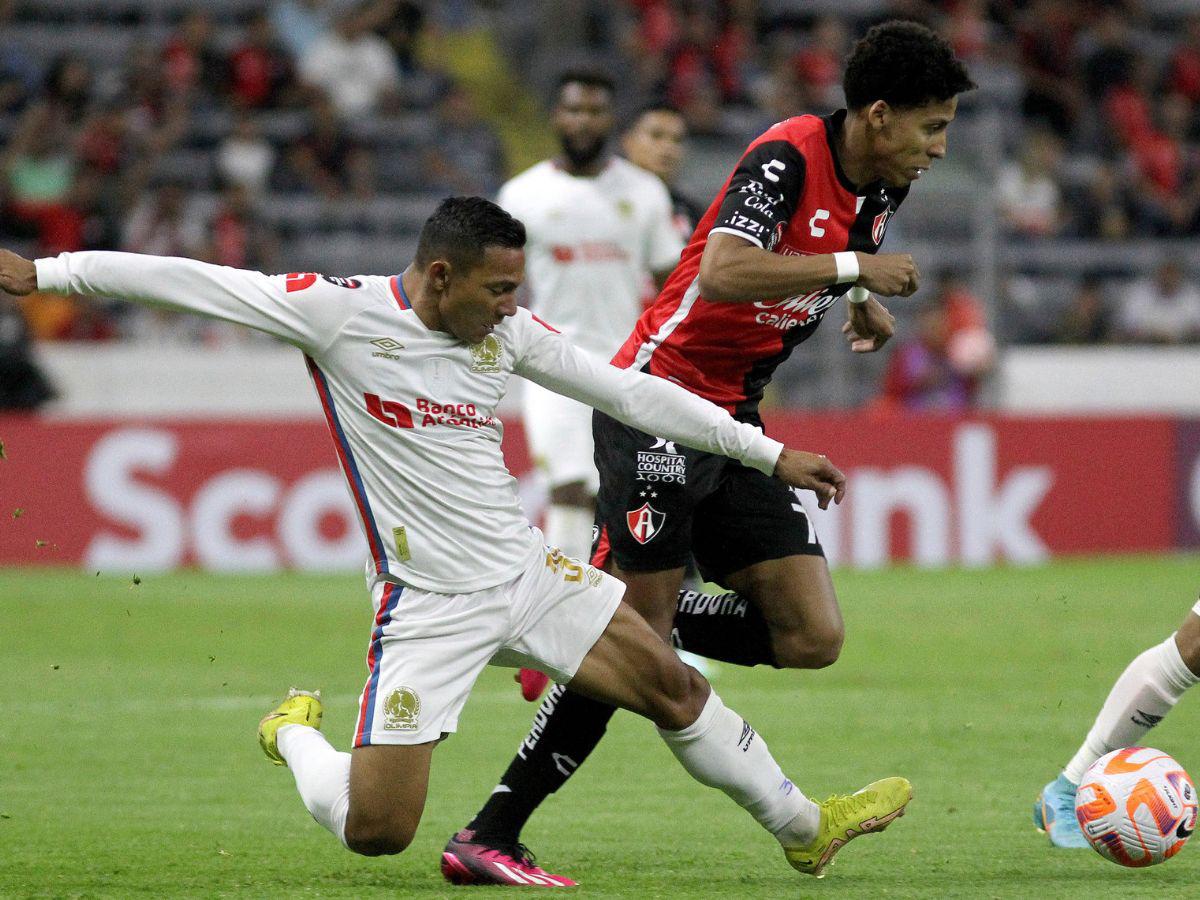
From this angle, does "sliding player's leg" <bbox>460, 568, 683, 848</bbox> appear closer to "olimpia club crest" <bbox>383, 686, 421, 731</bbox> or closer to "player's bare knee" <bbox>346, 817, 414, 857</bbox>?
"player's bare knee" <bbox>346, 817, 414, 857</bbox>

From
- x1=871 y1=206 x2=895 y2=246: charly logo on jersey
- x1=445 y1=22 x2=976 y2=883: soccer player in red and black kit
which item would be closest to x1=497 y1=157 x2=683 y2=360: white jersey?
x1=445 y1=22 x2=976 y2=883: soccer player in red and black kit

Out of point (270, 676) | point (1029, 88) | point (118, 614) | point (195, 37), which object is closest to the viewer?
point (270, 676)

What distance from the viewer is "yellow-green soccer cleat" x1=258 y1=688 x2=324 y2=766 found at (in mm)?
5312

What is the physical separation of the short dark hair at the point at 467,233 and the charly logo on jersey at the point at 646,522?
1085 millimetres

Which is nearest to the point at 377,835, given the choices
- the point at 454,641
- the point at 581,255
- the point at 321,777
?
the point at 321,777

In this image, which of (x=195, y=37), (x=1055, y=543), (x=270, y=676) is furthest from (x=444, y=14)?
(x=270, y=676)

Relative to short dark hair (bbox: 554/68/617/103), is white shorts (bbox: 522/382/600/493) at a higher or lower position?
lower

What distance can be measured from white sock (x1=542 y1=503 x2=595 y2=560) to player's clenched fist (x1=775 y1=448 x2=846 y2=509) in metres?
3.78

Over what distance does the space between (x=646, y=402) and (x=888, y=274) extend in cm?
75

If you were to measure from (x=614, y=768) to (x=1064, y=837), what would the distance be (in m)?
1.92

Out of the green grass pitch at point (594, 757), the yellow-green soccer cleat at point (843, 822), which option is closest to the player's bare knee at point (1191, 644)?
the green grass pitch at point (594, 757)

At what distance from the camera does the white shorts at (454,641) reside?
479 centimetres

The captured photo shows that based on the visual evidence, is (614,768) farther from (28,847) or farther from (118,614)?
(118,614)

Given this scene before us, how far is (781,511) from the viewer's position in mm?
5629
